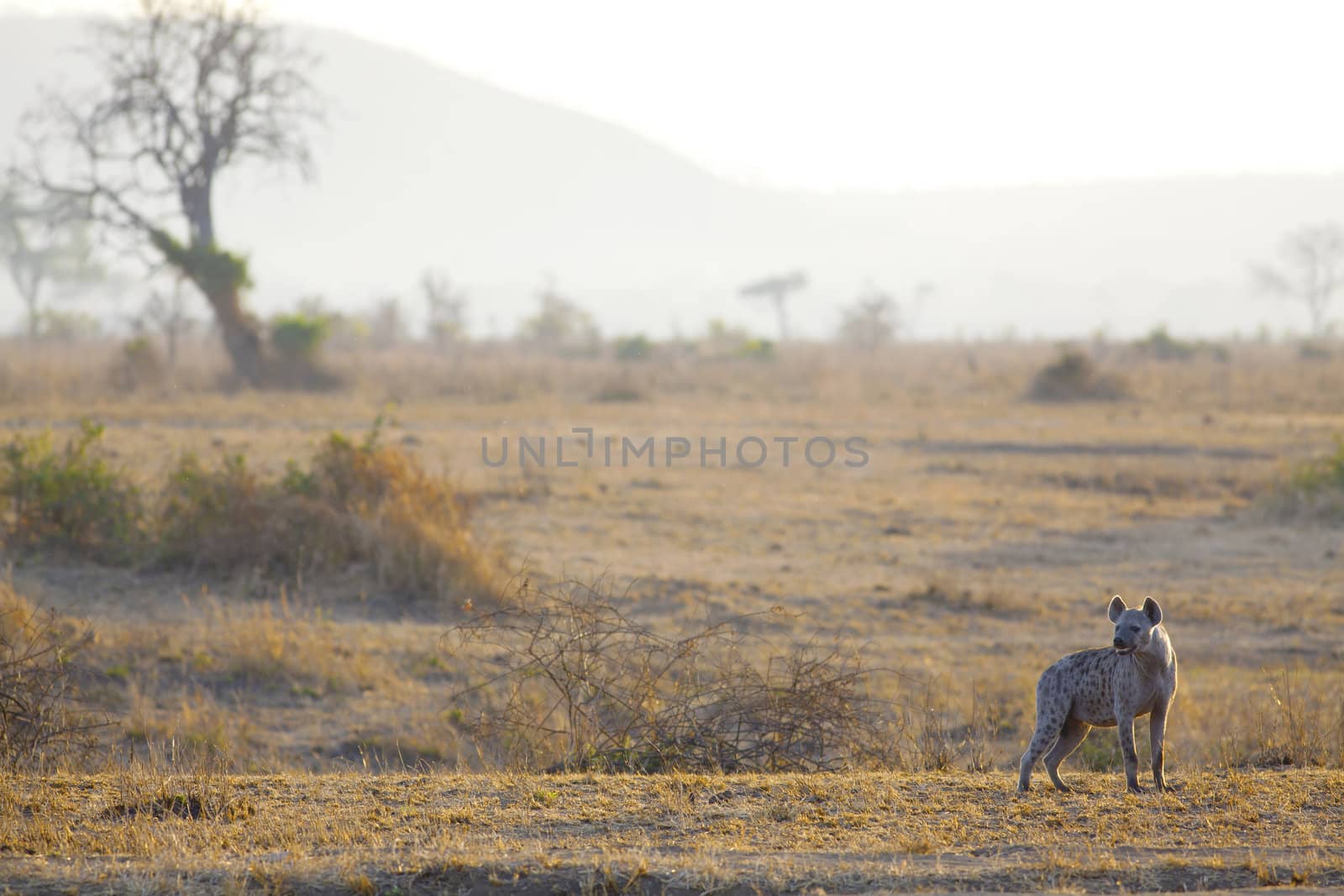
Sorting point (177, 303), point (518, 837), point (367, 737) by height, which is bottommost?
point (367, 737)

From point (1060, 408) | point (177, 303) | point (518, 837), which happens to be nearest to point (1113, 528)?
point (518, 837)

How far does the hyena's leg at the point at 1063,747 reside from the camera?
5.26m

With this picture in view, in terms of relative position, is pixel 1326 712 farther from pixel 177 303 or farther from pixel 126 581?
pixel 177 303

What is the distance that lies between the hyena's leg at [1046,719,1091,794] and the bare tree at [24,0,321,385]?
2894 cm

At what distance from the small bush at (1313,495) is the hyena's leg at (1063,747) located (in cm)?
1175

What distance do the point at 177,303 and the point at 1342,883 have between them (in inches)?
1414

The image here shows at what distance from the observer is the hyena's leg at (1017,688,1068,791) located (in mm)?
5148

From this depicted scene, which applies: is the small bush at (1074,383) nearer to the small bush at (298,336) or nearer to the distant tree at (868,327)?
the small bush at (298,336)

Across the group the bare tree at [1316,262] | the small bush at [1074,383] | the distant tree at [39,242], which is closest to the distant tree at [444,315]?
the distant tree at [39,242]

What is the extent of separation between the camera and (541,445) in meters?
22.0

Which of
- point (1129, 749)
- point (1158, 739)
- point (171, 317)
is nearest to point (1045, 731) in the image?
point (1129, 749)

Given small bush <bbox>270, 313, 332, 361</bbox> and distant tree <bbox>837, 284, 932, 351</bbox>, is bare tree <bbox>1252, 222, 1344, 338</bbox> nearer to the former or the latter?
distant tree <bbox>837, 284, 932, 351</bbox>

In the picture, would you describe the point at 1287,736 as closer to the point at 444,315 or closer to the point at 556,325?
the point at 556,325

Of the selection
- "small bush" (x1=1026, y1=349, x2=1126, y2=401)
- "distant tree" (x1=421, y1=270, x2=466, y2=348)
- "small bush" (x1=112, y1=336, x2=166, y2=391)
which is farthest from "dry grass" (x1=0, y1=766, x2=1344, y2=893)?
"distant tree" (x1=421, y1=270, x2=466, y2=348)
